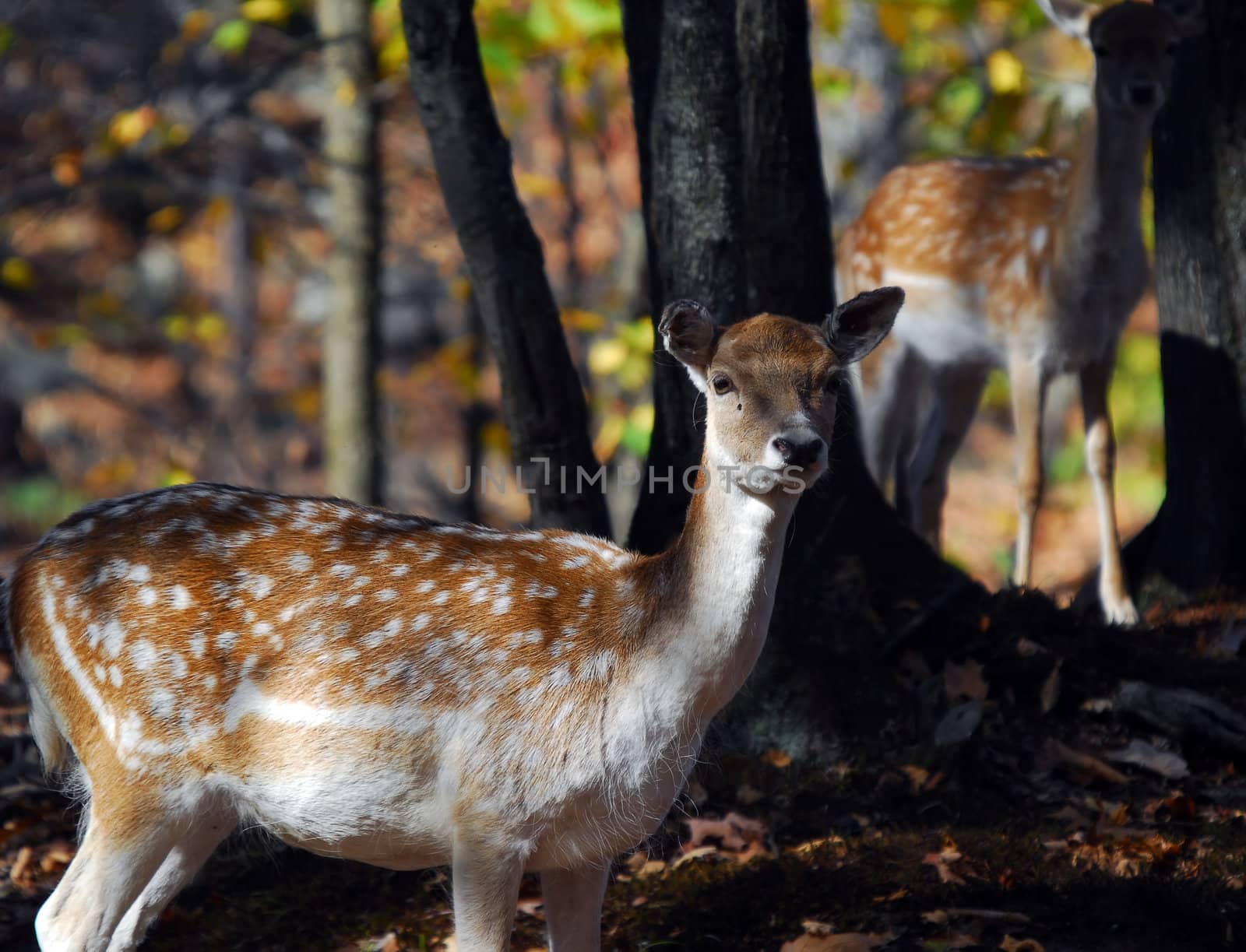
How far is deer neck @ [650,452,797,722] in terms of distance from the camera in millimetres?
3221

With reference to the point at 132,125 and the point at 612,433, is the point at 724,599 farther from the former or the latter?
the point at 132,125

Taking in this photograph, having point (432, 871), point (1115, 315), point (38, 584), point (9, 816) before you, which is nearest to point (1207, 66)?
point (1115, 315)

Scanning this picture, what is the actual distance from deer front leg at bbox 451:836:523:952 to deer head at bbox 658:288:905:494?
1.01 m

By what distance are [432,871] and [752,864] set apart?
1.01 metres

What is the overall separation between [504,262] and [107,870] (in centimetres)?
238

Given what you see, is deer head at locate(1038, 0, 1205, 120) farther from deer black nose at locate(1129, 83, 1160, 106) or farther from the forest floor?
the forest floor

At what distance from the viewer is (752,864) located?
4.23 m

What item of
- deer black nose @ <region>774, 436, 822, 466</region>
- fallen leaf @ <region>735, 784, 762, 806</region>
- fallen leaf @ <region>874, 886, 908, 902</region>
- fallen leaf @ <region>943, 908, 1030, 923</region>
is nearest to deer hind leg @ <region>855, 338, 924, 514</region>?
fallen leaf @ <region>735, 784, 762, 806</region>

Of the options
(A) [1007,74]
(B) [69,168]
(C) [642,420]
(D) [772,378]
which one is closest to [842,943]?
(D) [772,378]

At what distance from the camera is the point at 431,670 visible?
3.30 meters

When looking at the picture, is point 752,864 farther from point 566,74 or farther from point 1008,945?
point 566,74

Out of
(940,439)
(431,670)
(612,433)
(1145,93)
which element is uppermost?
(1145,93)

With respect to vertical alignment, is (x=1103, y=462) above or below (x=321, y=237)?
below

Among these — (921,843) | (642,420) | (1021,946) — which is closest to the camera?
(1021,946)
